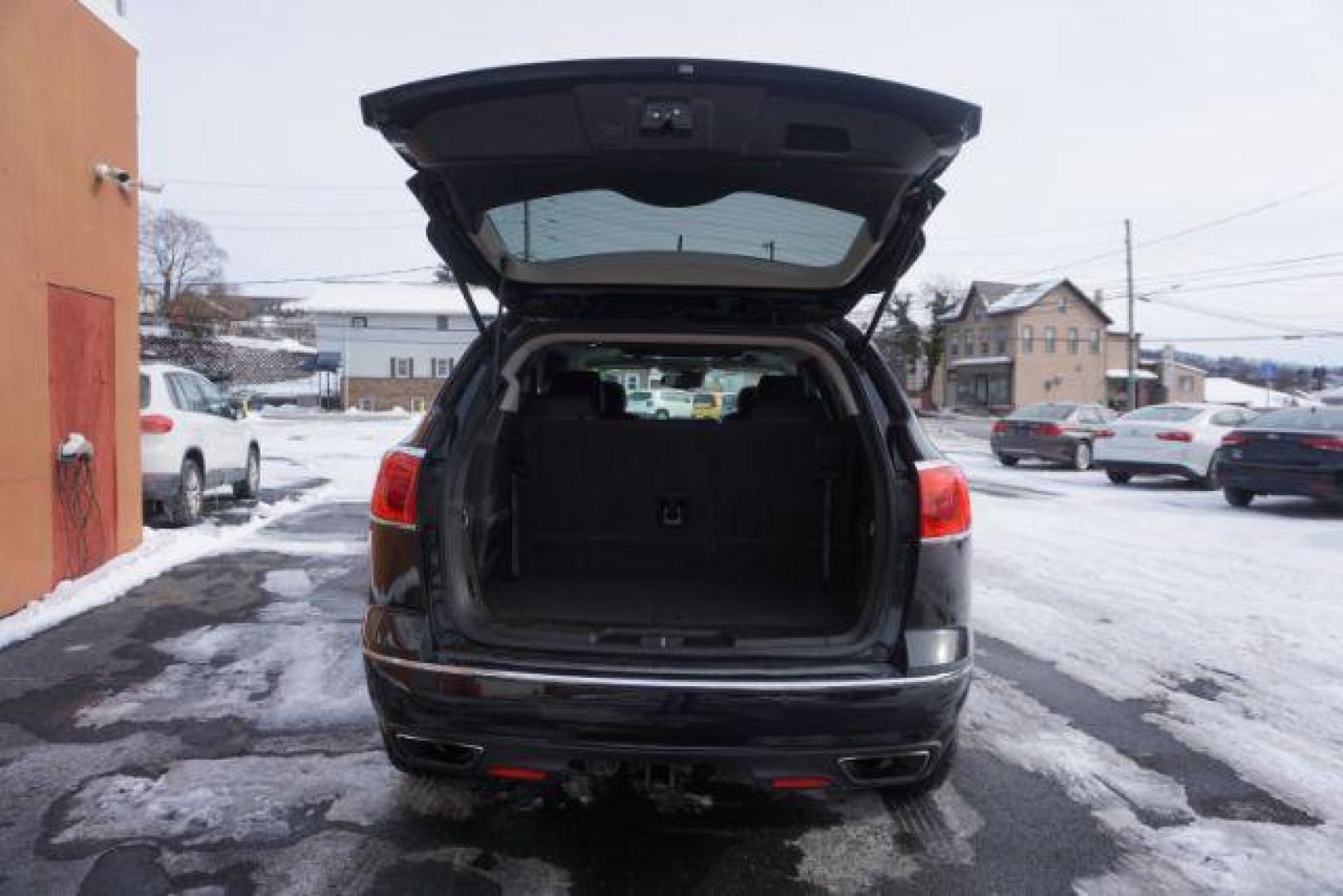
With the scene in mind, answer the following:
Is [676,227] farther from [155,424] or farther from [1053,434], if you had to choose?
[1053,434]

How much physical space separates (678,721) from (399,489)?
3.50 feet

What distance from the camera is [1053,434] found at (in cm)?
1842

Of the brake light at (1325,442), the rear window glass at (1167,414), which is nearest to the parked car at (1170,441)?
the rear window glass at (1167,414)

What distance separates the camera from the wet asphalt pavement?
109 inches

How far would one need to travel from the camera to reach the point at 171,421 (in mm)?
9180

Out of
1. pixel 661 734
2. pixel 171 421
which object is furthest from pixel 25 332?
pixel 661 734

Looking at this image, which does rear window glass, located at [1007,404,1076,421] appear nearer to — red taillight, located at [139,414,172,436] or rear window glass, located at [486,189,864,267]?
red taillight, located at [139,414,172,436]

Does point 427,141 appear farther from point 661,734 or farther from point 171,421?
point 171,421

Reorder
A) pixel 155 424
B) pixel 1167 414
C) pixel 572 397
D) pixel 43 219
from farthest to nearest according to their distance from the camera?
pixel 1167 414 → pixel 155 424 → pixel 43 219 → pixel 572 397

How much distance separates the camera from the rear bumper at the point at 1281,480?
1078 cm

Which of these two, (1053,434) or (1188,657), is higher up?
(1053,434)

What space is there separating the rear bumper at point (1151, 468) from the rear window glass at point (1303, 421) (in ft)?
9.37

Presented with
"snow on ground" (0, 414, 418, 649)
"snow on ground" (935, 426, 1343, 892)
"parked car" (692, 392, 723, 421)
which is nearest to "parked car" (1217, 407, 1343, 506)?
"snow on ground" (935, 426, 1343, 892)

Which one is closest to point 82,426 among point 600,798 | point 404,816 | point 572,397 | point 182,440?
point 182,440
